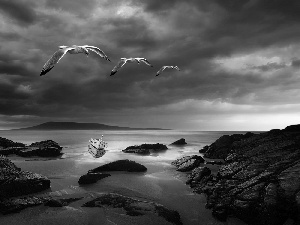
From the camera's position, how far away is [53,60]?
22.5ft

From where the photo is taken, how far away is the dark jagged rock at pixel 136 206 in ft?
38.1

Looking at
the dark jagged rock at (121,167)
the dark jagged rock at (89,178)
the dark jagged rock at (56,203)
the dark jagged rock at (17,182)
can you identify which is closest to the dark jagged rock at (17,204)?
the dark jagged rock at (56,203)

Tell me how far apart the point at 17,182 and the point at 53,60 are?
1089cm

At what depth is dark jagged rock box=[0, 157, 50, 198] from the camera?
1377 cm

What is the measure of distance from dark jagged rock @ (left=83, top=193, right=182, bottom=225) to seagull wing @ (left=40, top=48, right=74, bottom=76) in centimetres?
869

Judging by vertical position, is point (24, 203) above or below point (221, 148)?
below

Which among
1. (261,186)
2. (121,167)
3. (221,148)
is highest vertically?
(261,186)

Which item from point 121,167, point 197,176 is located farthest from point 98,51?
point 121,167

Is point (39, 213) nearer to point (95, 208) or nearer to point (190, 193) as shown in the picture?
point (95, 208)

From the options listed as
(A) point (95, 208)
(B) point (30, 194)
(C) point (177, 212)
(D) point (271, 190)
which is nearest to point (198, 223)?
(C) point (177, 212)

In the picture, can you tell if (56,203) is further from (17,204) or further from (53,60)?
(53,60)

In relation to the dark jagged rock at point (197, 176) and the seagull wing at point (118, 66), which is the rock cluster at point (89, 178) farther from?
the seagull wing at point (118, 66)

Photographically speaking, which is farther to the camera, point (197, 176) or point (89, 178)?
point (197, 176)

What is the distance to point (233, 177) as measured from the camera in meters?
14.4
